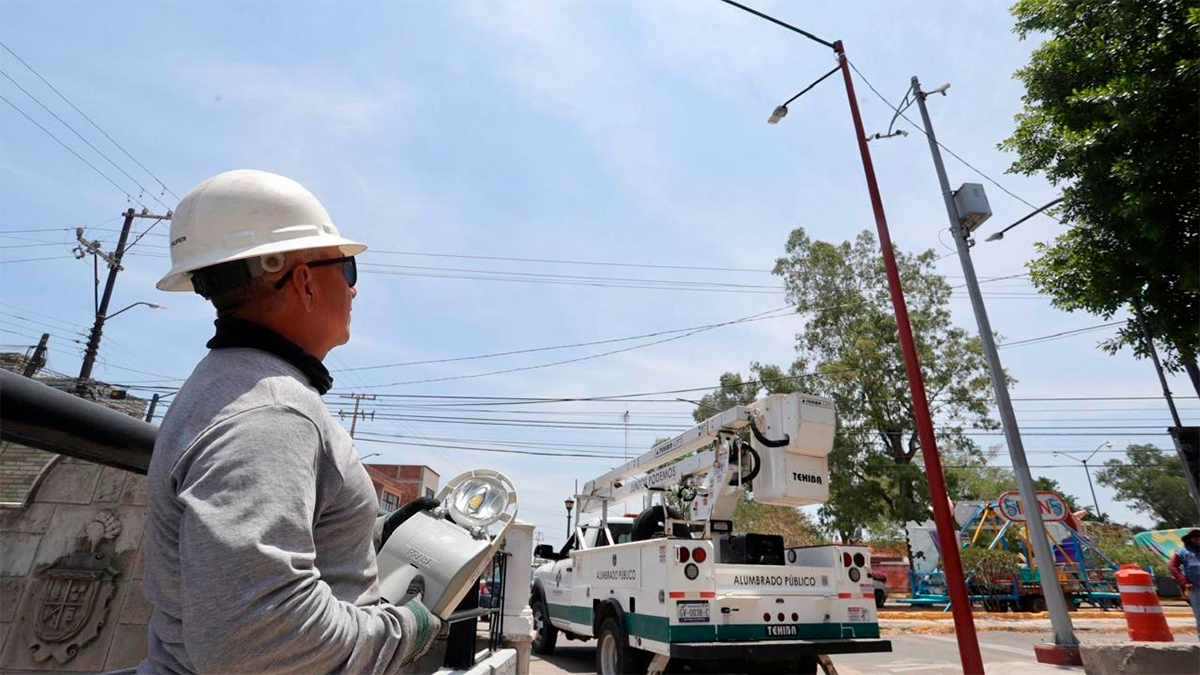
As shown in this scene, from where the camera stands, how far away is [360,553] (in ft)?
4.34

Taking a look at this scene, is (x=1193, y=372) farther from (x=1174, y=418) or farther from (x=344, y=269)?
(x=344, y=269)

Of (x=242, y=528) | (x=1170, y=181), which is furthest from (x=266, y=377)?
(x=1170, y=181)

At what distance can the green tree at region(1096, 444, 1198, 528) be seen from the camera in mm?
58250

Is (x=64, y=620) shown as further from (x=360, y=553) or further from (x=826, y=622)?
(x=826, y=622)

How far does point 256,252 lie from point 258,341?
0.72 ft

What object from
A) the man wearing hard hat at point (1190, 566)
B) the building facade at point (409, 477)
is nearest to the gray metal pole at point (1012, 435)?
the man wearing hard hat at point (1190, 566)

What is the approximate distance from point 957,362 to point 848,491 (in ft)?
22.0

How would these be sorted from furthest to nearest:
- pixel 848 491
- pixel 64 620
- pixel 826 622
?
pixel 848 491
pixel 826 622
pixel 64 620

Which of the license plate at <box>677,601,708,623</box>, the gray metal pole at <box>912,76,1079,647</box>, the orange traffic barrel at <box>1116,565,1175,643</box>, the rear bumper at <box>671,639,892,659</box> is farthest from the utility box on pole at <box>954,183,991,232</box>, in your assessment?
the license plate at <box>677,601,708,623</box>

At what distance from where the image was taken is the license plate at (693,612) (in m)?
6.04

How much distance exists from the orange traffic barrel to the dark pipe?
34.1ft

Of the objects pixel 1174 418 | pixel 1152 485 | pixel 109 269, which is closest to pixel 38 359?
pixel 109 269

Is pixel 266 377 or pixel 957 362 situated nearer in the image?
pixel 266 377

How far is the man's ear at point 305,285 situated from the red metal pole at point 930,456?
25.5 feet
